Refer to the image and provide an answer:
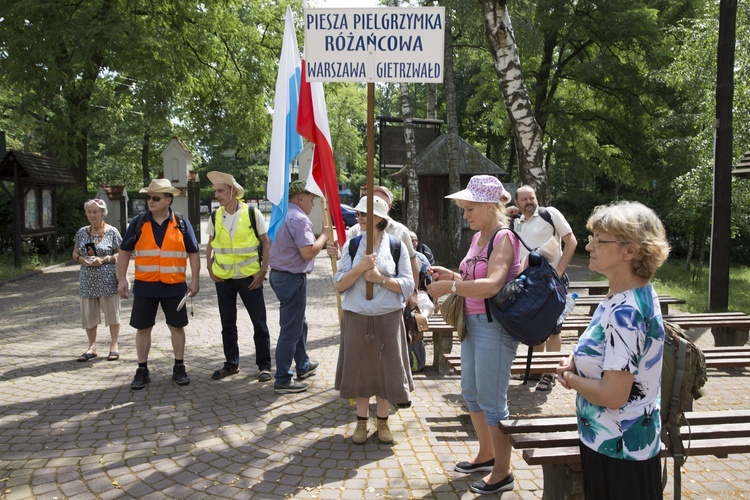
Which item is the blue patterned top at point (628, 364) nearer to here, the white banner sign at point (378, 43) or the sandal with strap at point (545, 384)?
the white banner sign at point (378, 43)

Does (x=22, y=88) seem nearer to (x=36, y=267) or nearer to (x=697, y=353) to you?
(x=36, y=267)

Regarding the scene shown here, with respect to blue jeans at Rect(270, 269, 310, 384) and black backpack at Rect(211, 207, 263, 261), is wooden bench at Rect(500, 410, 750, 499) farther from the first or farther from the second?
black backpack at Rect(211, 207, 263, 261)

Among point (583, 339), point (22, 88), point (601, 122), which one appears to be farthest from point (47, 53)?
point (601, 122)

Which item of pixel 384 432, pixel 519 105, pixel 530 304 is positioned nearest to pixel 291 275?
pixel 384 432

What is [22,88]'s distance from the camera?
48.7 ft

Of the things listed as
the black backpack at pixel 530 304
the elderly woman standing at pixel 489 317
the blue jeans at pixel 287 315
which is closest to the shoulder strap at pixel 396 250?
the elderly woman standing at pixel 489 317

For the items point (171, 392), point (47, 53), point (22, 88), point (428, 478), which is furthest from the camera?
point (22, 88)

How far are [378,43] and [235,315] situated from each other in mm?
3237

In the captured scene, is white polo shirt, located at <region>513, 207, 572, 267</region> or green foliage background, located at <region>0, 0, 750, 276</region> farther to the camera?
green foliage background, located at <region>0, 0, 750, 276</region>

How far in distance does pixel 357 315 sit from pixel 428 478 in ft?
4.06

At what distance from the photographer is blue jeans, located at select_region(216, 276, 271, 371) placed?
6.13 meters

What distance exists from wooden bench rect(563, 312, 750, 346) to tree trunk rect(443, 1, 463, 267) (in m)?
9.34

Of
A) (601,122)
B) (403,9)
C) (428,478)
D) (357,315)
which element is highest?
(601,122)

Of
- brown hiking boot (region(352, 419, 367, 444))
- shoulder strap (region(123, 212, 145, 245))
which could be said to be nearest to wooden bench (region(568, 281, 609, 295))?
brown hiking boot (region(352, 419, 367, 444))
